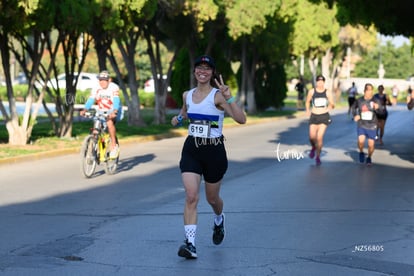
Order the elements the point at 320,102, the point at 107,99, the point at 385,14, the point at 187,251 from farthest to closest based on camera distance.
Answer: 1. the point at 385,14
2. the point at 320,102
3. the point at 107,99
4. the point at 187,251

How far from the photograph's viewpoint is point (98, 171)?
17.7 m

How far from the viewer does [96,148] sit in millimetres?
Answer: 16422

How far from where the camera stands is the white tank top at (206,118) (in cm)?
891

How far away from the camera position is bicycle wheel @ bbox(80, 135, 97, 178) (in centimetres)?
1609

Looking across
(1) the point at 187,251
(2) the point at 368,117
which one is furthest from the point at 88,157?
(1) the point at 187,251

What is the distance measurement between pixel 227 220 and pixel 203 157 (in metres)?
2.46

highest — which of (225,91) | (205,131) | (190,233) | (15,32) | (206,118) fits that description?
(15,32)

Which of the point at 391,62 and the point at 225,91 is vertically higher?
the point at 391,62

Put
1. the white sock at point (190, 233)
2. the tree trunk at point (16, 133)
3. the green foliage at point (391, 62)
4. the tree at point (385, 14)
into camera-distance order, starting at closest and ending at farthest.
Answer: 1. the white sock at point (190, 233)
2. the tree trunk at point (16, 133)
3. the tree at point (385, 14)
4. the green foliage at point (391, 62)

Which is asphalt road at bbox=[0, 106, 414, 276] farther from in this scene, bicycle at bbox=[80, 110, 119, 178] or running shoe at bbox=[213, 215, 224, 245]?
bicycle at bbox=[80, 110, 119, 178]

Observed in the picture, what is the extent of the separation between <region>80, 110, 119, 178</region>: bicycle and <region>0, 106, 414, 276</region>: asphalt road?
9.9 inches

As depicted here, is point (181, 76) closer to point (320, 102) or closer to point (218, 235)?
point (320, 102)

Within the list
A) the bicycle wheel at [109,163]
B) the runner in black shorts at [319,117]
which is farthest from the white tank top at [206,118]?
the runner in black shorts at [319,117]

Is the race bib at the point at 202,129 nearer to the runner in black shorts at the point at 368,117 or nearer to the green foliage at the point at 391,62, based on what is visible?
the runner in black shorts at the point at 368,117
